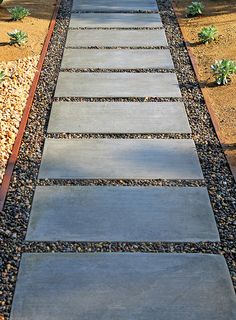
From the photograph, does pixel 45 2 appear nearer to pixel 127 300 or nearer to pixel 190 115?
pixel 190 115

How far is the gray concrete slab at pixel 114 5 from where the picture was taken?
31.3 ft

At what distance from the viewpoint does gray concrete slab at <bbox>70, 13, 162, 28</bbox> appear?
8.75 meters

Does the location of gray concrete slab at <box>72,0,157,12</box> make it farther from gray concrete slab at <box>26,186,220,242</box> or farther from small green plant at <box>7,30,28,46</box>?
gray concrete slab at <box>26,186,220,242</box>

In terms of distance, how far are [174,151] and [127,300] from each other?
1.93m

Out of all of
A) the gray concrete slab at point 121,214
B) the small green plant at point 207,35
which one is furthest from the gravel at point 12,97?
the small green plant at point 207,35

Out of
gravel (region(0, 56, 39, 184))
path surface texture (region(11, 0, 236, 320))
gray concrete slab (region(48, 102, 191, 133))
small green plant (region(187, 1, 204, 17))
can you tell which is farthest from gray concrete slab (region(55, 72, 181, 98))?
small green plant (region(187, 1, 204, 17))

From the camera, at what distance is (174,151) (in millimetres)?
5090

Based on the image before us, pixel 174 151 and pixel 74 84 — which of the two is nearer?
pixel 174 151

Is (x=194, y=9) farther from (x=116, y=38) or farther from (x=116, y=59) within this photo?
(x=116, y=59)

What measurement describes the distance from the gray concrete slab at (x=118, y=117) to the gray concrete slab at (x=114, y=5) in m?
3.86

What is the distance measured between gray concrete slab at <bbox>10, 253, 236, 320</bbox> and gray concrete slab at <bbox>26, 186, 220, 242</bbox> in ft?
0.68

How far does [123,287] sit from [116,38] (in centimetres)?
520

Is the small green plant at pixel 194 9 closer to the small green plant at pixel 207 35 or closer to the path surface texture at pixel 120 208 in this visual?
the small green plant at pixel 207 35

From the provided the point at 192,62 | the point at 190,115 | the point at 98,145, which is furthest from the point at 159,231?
the point at 192,62
